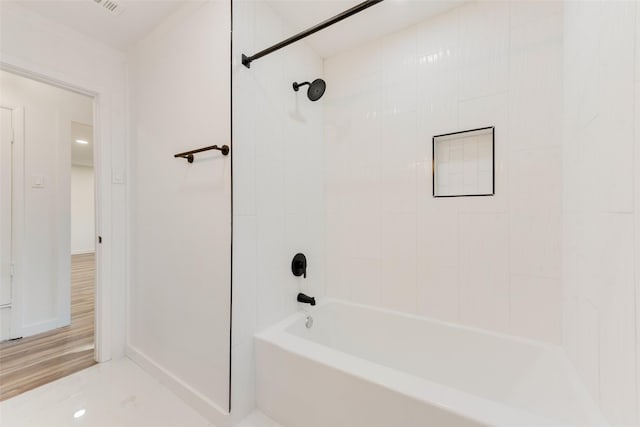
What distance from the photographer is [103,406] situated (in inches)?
55.6

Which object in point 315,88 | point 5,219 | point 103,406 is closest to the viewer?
point 103,406

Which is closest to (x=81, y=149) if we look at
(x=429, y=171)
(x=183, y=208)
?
(x=183, y=208)

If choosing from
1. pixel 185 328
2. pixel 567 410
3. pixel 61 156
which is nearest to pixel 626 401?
pixel 567 410

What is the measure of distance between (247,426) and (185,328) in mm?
631

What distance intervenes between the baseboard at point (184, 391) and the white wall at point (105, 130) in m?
0.28

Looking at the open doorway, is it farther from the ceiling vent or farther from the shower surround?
the shower surround

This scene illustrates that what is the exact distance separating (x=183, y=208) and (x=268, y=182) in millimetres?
537

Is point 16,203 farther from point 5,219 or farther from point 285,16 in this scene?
point 285,16

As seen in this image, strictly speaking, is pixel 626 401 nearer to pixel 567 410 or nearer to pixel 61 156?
pixel 567 410

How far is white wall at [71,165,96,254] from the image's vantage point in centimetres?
648

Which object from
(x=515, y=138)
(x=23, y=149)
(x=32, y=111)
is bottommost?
(x=515, y=138)

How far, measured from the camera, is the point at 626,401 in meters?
0.67

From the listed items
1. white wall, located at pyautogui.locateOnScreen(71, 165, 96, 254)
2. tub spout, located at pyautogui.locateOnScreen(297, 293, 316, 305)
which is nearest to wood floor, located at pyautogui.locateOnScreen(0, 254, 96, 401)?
tub spout, located at pyautogui.locateOnScreen(297, 293, 316, 305)

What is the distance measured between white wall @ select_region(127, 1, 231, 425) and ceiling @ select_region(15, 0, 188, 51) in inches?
2.4
